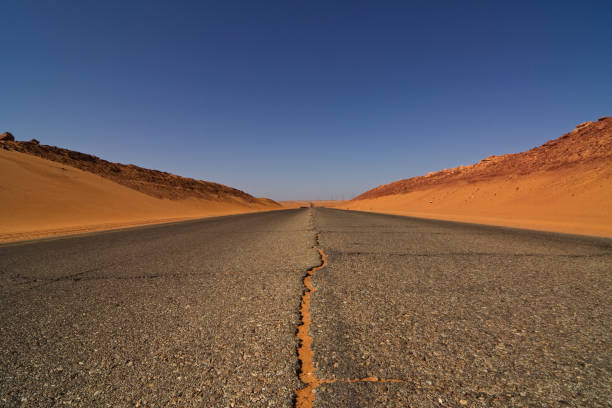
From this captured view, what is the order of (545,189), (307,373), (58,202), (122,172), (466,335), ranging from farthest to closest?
1. (122,172)
2. (545,189)
3. (58,202)
4. (466,335)
5. (307,373)

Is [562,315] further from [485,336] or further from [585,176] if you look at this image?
[585,176]

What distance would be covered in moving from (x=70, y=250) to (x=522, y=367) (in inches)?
320

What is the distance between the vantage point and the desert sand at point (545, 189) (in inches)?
688

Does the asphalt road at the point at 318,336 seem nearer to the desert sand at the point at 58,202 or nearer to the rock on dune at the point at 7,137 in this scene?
the desert sand at the point at 58,202

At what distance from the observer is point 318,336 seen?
2.08 m

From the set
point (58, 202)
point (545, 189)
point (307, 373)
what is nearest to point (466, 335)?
point (307, 373)

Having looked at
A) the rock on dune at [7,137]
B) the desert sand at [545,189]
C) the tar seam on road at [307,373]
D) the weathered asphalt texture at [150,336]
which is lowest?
the weathered asphalt texture at [150,336]

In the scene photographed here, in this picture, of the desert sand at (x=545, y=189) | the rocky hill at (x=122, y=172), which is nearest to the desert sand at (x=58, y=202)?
the rocky hill at (x=122, y=172)

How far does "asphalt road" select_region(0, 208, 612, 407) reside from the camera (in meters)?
1.46

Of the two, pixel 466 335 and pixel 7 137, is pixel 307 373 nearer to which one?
pixel 466 335

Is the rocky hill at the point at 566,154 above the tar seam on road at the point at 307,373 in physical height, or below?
above

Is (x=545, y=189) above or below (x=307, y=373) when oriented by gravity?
above

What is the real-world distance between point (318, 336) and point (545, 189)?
3086 centimetres

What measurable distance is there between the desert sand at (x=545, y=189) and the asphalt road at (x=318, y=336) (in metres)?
12.2
